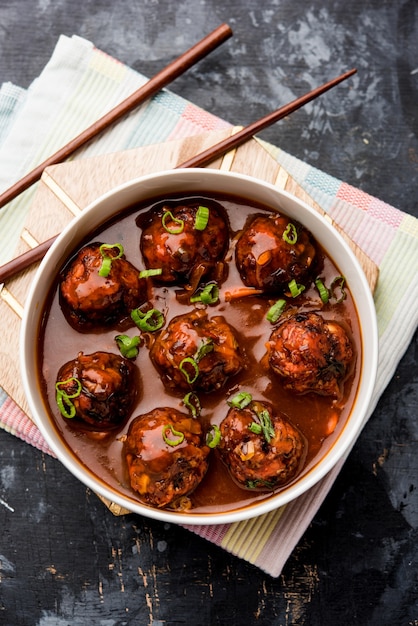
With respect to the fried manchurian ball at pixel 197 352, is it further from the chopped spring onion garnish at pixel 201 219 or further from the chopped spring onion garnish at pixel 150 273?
the chopped spring onion garnish at pixel 201 219

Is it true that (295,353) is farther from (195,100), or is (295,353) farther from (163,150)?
(195,100)

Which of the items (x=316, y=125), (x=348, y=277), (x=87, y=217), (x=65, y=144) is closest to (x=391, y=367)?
(x=348, y=277)

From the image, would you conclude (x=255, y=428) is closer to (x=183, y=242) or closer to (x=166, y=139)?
(x=183, y=242)

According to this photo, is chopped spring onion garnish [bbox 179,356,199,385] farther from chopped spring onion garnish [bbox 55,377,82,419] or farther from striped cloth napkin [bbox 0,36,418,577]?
striped cloth napkin [bbox 0,36,418,577]

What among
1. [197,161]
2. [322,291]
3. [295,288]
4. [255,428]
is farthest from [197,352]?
[197,161]

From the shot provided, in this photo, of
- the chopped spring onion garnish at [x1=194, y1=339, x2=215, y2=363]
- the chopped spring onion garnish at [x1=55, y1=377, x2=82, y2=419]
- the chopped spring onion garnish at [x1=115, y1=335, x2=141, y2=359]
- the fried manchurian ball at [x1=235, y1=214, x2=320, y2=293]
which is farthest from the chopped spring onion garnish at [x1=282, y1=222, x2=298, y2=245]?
the chopped spring onion garnish at [x1=55, y1=377, x2=82, y2=419]

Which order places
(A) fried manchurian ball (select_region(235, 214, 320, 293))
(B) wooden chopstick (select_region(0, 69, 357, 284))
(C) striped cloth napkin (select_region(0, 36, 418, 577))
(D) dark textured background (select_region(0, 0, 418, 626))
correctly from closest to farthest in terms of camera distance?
(A) fried manchurian ball (select_region(235, 214, 320, 293)) → (B) wooden chopstick (select_region(0, 69, 357, 284)) → (C) striped cloth napkin (select_region(0, 36, 418, 577)) → (D) dark textured background (select_region(0, 0, 418, 626))
